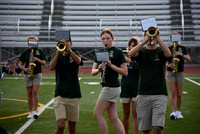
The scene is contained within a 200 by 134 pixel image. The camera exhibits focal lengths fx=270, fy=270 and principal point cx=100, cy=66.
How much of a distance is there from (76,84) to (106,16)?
2478 centimetres

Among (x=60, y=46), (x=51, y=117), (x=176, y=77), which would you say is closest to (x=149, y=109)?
(x=60, y=46)

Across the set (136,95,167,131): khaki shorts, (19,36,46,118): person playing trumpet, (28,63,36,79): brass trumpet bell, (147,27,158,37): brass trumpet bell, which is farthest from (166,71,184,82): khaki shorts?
(28,63,36,79): brass trumpet bell

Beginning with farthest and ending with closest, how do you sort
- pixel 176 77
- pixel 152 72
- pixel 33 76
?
1. pixel 33 76
2. pixel 176 77
3. pixel 152 72

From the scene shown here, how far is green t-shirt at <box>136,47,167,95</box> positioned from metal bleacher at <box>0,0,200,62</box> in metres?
21.4

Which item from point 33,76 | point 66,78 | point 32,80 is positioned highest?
point 66,78

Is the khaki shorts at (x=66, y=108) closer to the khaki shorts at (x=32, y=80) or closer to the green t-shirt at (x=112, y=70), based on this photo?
the green t-shirt at (x=112, y=70)

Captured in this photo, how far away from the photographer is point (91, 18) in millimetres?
28688

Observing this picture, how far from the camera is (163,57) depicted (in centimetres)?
393

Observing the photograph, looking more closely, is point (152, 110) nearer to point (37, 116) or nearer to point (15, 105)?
point (37, 116)

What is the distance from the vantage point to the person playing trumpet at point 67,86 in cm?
417

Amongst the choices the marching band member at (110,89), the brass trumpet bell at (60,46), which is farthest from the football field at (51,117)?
the brass trumpet bell at (60,46)

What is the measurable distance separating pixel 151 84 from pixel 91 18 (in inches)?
1002

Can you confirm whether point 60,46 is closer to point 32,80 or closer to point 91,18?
point 32,80

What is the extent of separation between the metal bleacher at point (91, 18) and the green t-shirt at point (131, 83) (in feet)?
66.7
